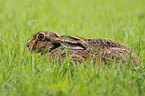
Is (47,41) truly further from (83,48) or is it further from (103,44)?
(103,44)

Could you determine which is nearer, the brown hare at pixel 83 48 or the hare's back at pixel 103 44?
the brown hare at pixel 83 48

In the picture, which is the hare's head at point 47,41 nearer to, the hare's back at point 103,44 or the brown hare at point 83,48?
the brown hare at point 83,48

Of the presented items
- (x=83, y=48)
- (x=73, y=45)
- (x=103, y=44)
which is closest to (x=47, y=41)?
(x=73, y=45)

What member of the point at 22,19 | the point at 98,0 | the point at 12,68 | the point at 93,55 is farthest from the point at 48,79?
the point at 98,0

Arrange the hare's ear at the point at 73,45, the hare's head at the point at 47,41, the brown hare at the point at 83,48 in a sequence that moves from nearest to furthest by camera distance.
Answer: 1. the brown hare at the point at 83,48
2. the hare's ear at the point at 73,45
3. the hare's head at the point at 47,41

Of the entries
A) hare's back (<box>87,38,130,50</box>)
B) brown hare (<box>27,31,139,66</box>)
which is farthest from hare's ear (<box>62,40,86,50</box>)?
hare's back (<box>87,38,130,50</box>)

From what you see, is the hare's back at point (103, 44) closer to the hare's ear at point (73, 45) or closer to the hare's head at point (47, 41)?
the hare's ear at point (73, 45)

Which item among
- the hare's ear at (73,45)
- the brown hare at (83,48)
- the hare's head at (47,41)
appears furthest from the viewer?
the hare's head at (47,41)

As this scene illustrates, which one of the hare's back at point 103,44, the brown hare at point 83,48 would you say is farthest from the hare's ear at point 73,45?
the hare's back at point 103,44
